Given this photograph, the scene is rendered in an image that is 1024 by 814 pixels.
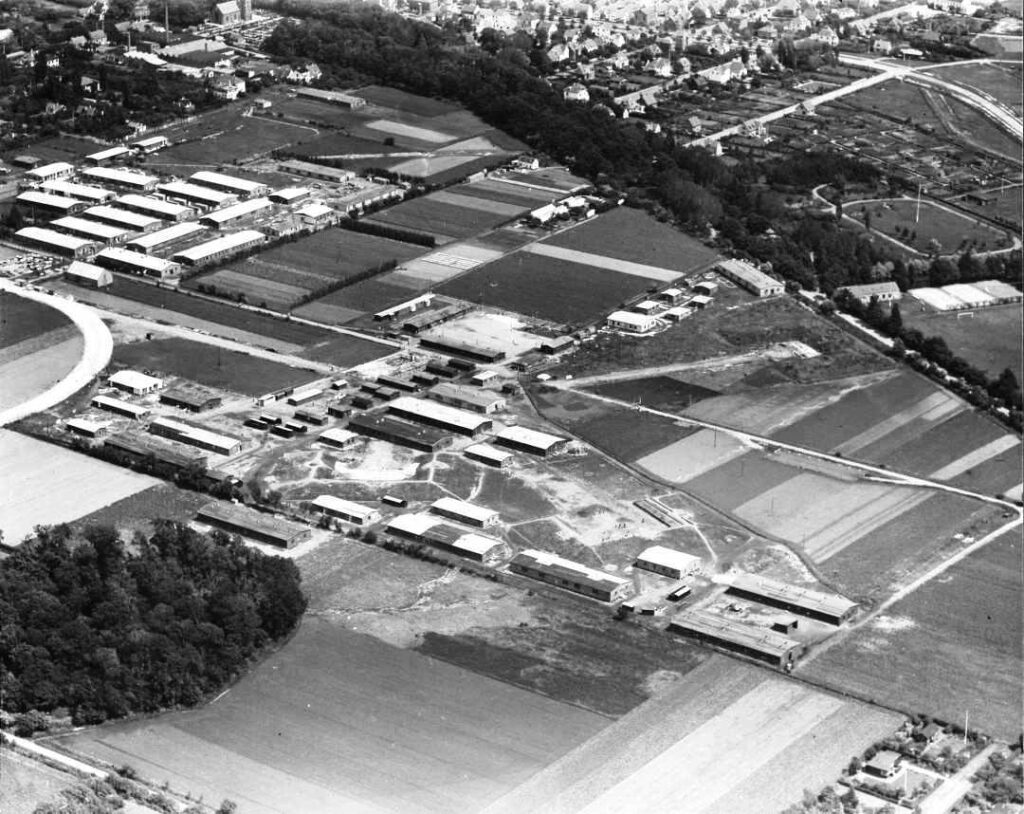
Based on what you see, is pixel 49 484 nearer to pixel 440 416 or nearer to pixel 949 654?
pixel 440 416

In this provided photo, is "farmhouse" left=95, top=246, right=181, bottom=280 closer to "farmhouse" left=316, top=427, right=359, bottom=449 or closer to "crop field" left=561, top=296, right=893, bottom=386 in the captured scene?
"crop field" left=561, top=296, right=893, bottom=386

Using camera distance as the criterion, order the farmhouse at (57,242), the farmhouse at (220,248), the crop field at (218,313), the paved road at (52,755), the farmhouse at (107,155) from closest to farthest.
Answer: the paved road at (52,755)
the crop field at (218,313)
the farmhouse at (220,248)
the farmhouse at (57,242)
the farmhouse at (107,155)

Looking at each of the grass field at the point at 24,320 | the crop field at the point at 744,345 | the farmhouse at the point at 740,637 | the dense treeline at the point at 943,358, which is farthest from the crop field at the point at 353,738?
the dense treeline at the point at 943,358

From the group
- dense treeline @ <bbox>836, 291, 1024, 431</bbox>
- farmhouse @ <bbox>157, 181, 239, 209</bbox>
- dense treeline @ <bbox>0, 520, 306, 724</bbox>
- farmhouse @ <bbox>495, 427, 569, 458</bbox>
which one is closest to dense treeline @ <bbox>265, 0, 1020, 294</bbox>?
dense treeline @ <bbox>836, 291, 1024, 431</bbox>

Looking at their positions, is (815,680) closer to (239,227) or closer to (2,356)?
(2,356)

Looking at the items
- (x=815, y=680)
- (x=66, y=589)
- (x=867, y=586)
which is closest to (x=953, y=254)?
(x=867, y=586)

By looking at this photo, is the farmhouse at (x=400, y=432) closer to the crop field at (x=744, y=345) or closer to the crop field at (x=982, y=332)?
the crop field at (x=744, y=345)

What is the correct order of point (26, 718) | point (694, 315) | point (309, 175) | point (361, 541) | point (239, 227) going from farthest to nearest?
point (309, 175) < point (239, 227) < point (694, 315) < point (361, 541) < point (26, 718)
